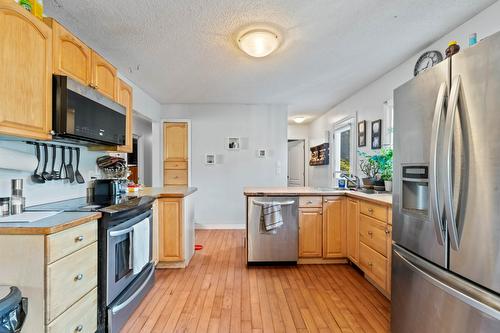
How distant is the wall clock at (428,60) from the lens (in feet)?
7.47

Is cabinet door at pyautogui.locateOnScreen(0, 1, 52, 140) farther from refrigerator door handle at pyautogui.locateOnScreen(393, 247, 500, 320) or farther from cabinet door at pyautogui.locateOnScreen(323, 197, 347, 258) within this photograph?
cabinet door at pyautogui.locateOnScreen(323, 197, 347, 258)

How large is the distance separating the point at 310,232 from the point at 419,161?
1.80 meters

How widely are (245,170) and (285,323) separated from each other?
3142 millimetres

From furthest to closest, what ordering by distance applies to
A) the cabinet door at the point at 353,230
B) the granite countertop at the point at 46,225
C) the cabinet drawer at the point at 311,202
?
the cabinet drawer at the point at 311,202 → the cabinet door at the point at 353,230 → the granite countertop at the point at 46,225

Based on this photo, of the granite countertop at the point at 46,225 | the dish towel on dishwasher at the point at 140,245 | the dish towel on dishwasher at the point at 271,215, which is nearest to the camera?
the granite countertop at the point at 46,225

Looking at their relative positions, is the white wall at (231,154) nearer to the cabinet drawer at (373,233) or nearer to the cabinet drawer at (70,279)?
the cabinet drawer at (373,233)

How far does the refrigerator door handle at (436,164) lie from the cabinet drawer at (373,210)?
0.98 meters

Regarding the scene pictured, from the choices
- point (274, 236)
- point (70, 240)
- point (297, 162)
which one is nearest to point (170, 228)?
point (274, 236)

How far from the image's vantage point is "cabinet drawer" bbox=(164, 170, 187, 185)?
4.68 m

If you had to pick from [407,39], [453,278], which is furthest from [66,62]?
[407,39]

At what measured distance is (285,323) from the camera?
183 centimetres

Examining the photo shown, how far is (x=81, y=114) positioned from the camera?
1.73 meters

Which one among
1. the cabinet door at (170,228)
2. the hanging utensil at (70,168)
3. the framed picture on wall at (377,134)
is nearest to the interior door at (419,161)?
the framed picture on wall at (377,134)

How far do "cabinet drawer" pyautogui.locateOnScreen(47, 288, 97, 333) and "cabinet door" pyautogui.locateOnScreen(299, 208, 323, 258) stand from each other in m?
2.09
